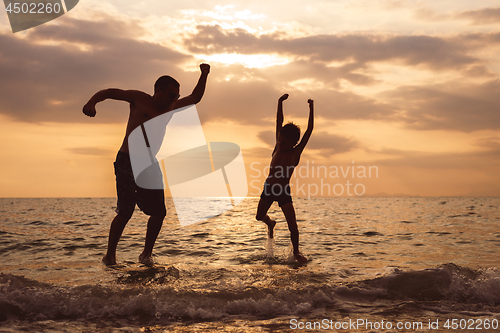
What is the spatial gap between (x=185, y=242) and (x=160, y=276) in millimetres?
3180

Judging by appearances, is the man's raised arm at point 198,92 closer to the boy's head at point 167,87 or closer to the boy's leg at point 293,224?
the boy's head at point 167,87

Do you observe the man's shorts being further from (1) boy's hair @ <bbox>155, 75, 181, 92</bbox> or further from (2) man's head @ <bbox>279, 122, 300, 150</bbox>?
(2) man's head @ <bbox>279, 122, 300, 150</bbox>

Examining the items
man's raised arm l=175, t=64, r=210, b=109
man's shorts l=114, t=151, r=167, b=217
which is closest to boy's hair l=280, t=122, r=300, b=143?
man's raised arm l=175, t=64, r=210, b=109

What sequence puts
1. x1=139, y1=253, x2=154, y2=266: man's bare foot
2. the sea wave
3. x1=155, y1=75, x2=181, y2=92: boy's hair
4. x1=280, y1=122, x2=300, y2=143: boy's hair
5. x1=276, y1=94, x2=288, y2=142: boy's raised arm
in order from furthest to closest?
x1=276, y1=94, x2=288, y2=142: boy's raised arm → x1=280, y1=122, x2=300, y2=143: boy's hair → x1=139, y1=253, x2=154, y2=266: man's bare foot → x1=155, y1=75, x2=181, y2=92: boy's hair → the sea wave

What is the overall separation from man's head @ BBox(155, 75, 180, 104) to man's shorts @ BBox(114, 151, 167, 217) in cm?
93

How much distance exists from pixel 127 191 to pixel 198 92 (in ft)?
5.49

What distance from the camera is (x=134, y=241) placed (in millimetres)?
7562

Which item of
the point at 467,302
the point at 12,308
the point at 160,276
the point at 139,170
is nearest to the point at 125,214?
the point at 139,170

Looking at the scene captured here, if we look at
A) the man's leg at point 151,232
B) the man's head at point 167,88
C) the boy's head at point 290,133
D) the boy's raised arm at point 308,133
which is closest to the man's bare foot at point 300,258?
the boy's raised arm at point 308,133

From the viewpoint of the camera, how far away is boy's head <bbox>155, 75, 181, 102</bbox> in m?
4.56

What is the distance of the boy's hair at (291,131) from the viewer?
5.33 m

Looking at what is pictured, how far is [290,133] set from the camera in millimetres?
5332

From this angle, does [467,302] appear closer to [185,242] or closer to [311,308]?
[311,308]

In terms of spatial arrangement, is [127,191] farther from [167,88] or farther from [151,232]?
[167,88]
